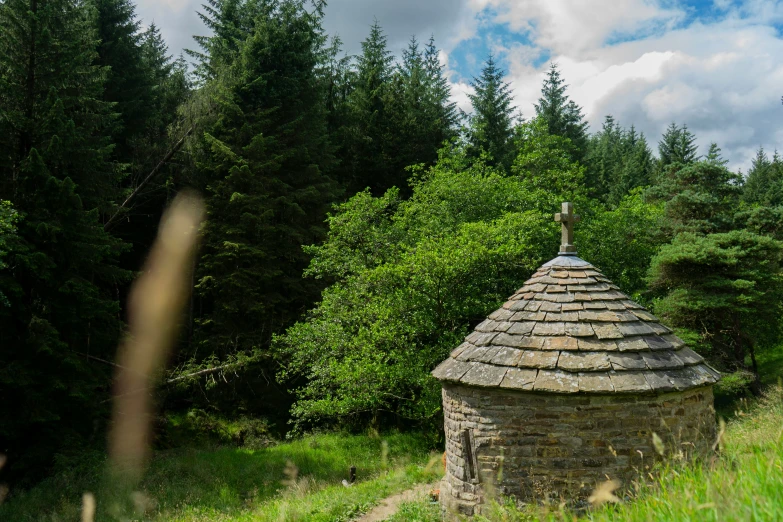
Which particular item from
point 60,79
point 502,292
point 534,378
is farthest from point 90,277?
point 534,378

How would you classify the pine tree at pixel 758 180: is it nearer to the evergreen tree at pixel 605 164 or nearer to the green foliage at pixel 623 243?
the evergreen tree at pixel 605 164

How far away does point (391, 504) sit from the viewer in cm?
888

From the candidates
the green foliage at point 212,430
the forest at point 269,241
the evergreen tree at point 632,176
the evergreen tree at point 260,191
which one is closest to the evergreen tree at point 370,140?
the forest at point 269,241

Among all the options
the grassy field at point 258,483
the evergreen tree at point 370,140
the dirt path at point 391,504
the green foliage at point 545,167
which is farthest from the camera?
the evergreen tree at point 370,140

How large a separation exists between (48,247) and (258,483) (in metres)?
7.09

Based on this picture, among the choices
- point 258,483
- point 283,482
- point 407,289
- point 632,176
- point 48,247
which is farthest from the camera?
point 632,176

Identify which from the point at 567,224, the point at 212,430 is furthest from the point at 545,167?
the point at 212,430

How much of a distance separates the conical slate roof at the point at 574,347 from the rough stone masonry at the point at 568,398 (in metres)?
0.01

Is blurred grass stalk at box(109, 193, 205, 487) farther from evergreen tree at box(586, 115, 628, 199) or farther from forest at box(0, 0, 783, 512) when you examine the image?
evergreen tree at box(586, 115, 628, 199)

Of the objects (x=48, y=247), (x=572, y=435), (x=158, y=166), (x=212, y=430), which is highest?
(x=158, y=166)

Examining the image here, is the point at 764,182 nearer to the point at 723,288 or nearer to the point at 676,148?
the point at 676,148

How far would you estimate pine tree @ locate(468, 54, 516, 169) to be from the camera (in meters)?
26.1

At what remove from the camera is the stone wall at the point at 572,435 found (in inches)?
227

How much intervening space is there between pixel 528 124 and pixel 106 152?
15044 millimetres
